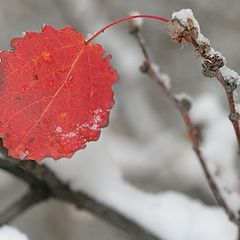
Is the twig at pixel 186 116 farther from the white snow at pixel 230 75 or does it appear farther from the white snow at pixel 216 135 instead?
the white snow at pixel 216 135

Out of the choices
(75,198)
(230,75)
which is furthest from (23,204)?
(230,75)

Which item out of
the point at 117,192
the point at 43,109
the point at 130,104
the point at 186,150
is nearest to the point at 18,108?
the point at 43,109

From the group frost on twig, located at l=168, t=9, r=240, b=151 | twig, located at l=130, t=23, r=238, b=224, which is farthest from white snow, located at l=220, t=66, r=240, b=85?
twig, located at l=130, t=23, r=238, b=224

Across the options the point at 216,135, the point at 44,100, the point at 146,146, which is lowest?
the point at 44,100

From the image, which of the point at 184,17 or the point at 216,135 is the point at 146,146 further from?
the point at 184,17

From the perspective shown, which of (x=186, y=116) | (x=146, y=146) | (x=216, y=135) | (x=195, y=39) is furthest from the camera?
(x=146, y=146)

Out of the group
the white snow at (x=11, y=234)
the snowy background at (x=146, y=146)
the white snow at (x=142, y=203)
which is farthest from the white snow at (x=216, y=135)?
the white snow at (x=11, y=234)

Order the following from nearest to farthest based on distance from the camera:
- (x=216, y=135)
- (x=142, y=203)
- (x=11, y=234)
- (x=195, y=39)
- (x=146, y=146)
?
(x=195, y=39)
(x=11, y=234)
(x=142, y=203)
(x=216, y=135)
(x=146, y=146)
